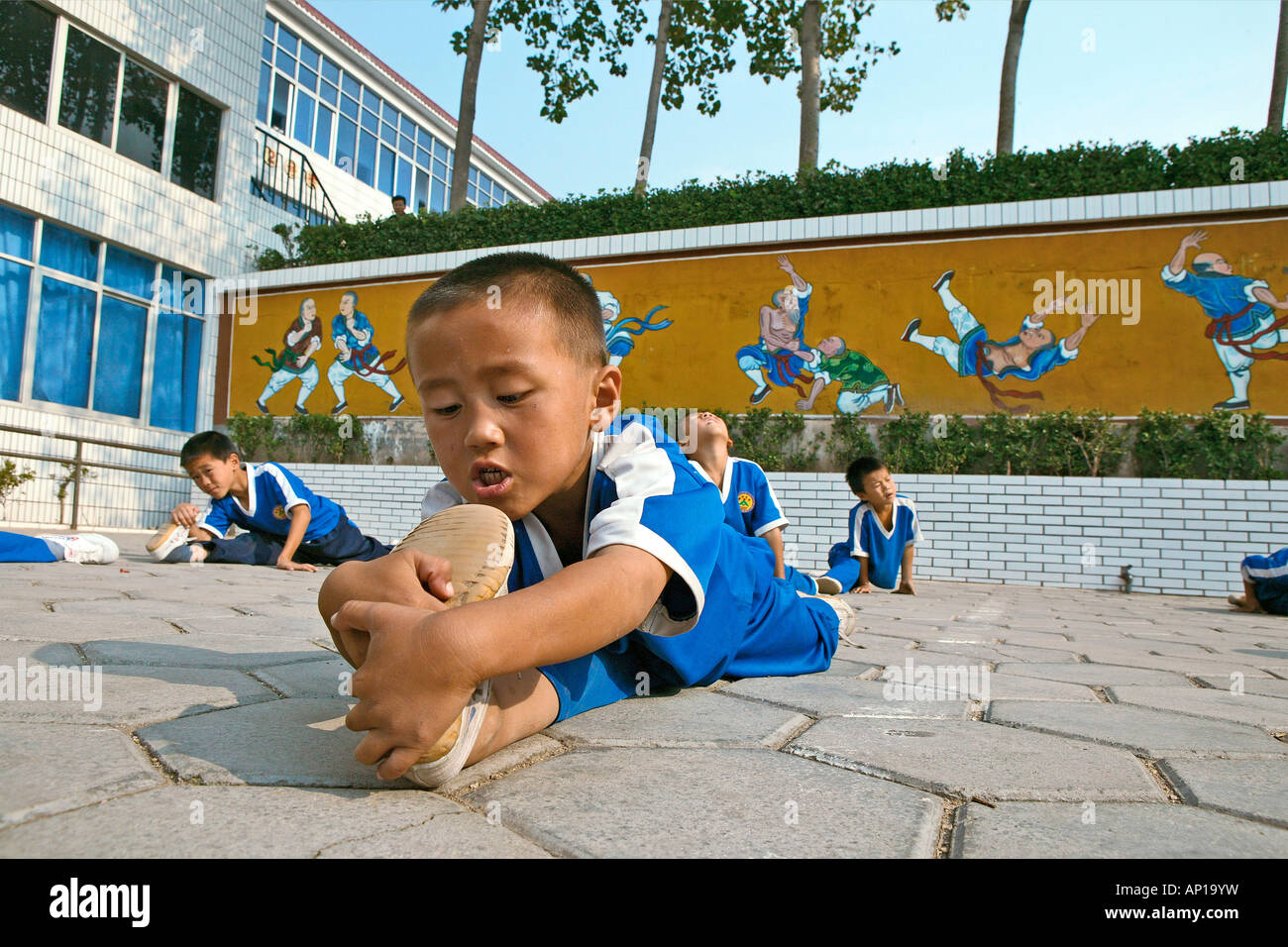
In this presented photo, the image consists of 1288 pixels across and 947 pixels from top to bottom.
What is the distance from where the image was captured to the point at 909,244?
8.87 m

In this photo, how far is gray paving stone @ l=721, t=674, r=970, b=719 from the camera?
70.4 inches

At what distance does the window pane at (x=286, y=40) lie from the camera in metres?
16.8

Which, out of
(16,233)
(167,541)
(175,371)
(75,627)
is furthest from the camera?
(175,371)

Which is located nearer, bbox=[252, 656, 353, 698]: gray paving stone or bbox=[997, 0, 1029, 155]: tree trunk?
bbox=[252, 656, 353, 698]: gray paving stone

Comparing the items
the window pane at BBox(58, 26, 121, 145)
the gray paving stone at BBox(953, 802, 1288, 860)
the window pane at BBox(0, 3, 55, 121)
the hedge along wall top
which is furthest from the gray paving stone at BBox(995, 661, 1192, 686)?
the window pane at BBox(58, 26, 121, 145)

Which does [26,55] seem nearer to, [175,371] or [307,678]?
[175,371]

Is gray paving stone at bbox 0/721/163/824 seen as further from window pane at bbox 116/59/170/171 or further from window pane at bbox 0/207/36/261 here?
window pane at bbox 116/59/170/171

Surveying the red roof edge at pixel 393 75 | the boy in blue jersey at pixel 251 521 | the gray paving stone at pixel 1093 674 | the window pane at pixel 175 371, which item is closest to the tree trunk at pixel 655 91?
the red roof edge at pixel 393 75

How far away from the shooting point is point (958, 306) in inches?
340

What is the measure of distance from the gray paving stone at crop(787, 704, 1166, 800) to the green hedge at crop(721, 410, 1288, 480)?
7022 millimetres

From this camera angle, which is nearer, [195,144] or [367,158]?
[195,144]

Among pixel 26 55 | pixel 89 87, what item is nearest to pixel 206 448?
pixel 26 55

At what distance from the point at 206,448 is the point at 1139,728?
5191 millimetres

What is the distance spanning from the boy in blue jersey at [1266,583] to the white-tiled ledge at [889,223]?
3.81 m
